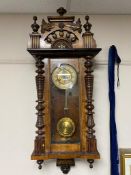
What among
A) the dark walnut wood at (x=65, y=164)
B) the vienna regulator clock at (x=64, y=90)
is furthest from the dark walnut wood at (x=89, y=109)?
the dark walnut wood at (x=65, y=164)

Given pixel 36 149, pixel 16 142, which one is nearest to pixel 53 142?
pixel 36 149

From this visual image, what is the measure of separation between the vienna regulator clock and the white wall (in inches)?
5.4

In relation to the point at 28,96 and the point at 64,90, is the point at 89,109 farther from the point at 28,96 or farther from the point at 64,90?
the point at 28,96

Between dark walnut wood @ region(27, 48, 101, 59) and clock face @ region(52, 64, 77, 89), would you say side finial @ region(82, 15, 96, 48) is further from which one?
clock face @ region(52, 64, 77, 89)

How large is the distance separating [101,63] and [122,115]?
0.97ft

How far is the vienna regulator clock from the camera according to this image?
129 cm

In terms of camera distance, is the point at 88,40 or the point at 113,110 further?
the point at 113,110

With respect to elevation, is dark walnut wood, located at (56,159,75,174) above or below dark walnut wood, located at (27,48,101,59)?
below

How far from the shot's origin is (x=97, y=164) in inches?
56.8

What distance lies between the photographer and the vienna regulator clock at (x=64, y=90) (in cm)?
129

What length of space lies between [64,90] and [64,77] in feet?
0.20

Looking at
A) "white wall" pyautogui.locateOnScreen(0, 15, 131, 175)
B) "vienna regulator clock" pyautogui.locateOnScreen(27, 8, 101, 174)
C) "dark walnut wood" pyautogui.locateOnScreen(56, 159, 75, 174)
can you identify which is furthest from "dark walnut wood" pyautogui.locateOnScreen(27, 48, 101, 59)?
"dark walnut wood" pyautogui.locateOnScreen(56, 159, 75, 174)

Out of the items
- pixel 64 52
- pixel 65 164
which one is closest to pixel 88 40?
pixel 64 52

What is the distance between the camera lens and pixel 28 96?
1466mm
